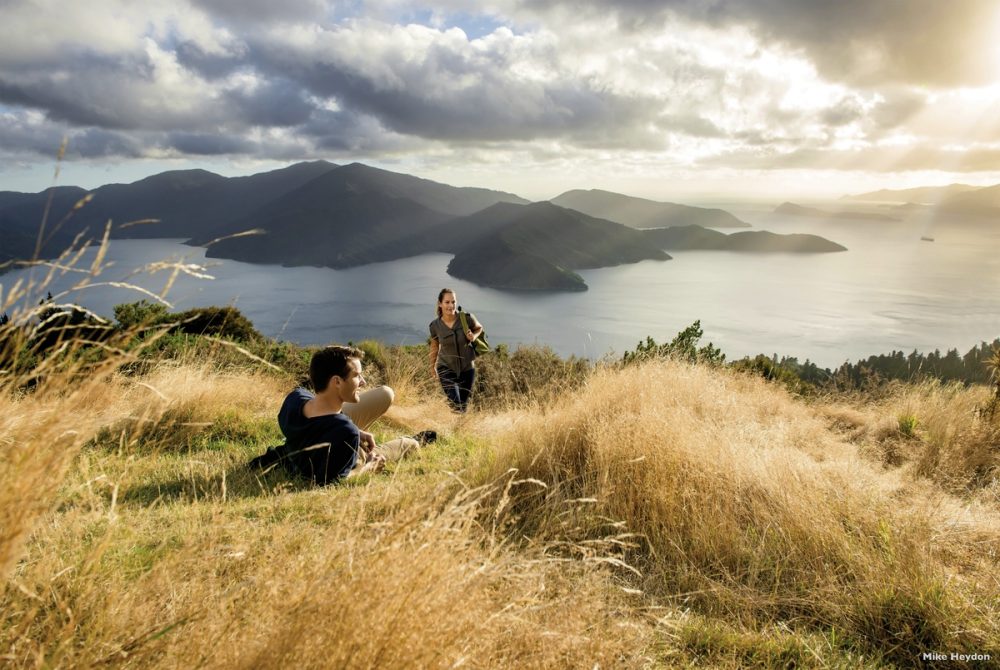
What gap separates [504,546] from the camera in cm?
325

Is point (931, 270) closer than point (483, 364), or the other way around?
point (483, 364)

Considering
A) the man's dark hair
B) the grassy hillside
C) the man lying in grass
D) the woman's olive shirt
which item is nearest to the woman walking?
the woman's olive shirt

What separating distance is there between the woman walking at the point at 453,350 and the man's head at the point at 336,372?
3996 millimetres

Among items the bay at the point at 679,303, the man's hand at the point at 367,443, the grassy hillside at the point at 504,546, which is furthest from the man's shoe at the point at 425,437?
the bay at the point at 679,303

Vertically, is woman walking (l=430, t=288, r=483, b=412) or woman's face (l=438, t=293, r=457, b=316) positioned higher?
woman's face (l=438, t=293, r=457, b=316)

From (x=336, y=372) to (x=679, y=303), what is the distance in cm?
10134

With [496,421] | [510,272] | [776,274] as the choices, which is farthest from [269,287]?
[496,421]

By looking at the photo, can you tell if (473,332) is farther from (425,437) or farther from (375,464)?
(375,464)

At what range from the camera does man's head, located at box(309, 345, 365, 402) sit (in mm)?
4223

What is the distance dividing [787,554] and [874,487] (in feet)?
4.22

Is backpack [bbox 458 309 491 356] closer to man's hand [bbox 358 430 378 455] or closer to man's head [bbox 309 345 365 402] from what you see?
man's hand [bbox 358 430 378 455]

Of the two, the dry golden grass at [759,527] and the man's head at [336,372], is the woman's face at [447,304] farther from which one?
the man's head at [336,372]

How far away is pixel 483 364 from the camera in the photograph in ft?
36.8

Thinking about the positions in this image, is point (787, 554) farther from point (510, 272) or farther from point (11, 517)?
point (510, 272)
